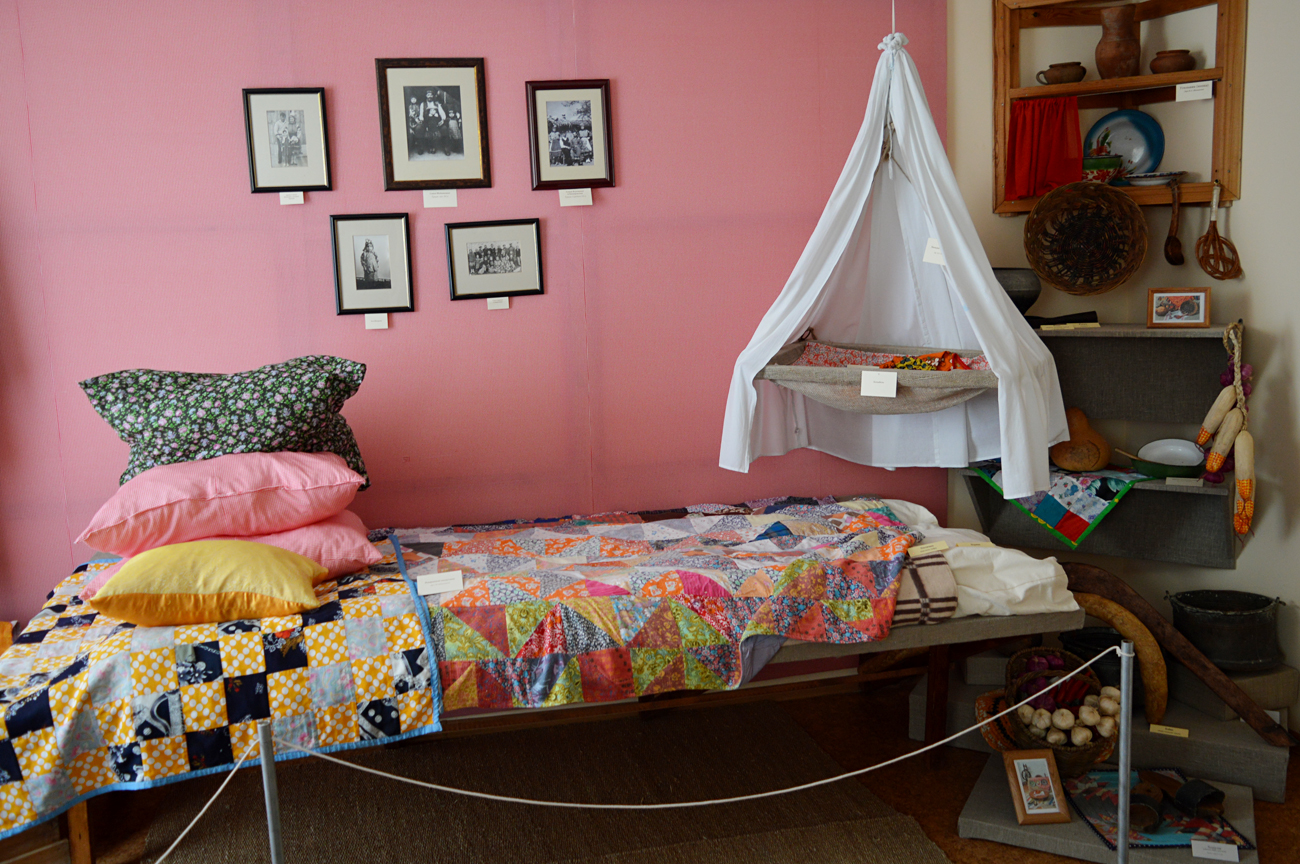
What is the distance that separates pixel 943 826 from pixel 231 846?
2.02 meters

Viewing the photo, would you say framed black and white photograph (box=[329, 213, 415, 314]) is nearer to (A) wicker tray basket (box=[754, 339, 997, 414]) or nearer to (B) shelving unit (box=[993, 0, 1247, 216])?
(A) wicker tray basket (box=[754, 339, 997, 414])

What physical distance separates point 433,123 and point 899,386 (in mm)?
1784

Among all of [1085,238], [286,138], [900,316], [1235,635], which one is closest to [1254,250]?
[1085,238]

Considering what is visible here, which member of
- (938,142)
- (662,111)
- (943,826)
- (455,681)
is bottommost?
(943,826)

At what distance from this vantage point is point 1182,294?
3.12 metres

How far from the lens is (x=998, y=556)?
8.55 ft

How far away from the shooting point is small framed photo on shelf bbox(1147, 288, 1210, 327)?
10.2ft

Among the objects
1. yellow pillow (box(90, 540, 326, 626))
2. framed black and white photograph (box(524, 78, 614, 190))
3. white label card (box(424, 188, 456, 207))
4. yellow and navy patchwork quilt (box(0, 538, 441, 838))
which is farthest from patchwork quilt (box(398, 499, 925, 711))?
framed black and white photograph (box(524, 78, 614, 190))

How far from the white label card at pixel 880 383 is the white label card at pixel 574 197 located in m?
1.20

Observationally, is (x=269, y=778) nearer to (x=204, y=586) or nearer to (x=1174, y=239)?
(x=204, y=586)

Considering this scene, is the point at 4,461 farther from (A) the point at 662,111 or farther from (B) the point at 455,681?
(A) the point at 662,111

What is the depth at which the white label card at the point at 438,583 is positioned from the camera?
2.40 metres

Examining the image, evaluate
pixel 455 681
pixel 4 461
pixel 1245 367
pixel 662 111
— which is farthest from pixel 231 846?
pixel 1245 367

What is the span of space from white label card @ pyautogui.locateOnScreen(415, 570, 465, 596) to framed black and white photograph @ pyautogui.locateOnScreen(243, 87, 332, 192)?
1443 mm
